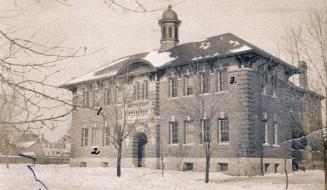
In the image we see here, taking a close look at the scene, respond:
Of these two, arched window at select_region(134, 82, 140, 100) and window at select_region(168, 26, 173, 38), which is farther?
window at select_region(168, 26, 173, 38)

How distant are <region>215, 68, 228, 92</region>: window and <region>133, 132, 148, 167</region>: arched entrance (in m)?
5.11

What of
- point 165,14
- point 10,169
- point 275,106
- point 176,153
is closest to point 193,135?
point 176,153

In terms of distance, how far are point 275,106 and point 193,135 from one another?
3917 mm

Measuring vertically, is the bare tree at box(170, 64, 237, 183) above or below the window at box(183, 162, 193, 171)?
above

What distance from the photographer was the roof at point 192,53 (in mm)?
17602

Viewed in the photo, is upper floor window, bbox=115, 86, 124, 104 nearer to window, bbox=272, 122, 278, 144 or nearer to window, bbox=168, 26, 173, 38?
window, bbox=168, 26, 173, 38

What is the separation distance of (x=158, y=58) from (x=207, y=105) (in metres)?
4.41

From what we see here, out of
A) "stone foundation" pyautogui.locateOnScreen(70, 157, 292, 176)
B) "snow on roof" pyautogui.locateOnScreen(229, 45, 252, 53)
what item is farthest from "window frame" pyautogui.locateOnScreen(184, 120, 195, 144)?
"snow on roof" pyautogui.locateOnScreen(229, 45, 252, 53)

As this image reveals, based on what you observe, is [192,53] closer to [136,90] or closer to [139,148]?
[136,90]

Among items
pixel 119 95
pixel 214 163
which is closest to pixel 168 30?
pixel 119 95

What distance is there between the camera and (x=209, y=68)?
61.5 feet

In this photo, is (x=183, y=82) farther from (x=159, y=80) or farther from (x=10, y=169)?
(x=10, y=169)

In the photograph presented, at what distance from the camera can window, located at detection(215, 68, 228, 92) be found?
18.3 meters

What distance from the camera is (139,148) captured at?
21.5 meters
